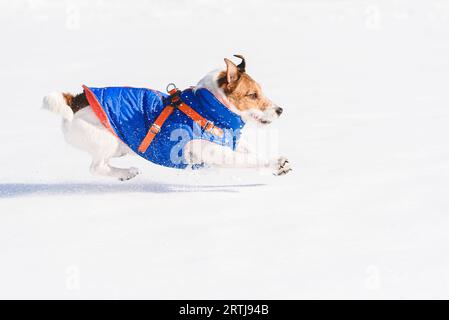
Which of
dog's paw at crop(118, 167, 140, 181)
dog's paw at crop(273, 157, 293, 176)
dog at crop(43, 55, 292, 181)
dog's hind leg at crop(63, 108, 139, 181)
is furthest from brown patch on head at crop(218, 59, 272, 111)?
dog's paw at crop(118, 167, 140, 181)

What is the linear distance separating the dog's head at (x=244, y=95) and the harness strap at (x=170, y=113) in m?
0.21

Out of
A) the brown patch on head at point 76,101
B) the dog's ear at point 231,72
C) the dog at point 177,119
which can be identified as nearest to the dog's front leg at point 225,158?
the dog at point 177,119

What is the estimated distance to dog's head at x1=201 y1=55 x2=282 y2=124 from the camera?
503 centimetres

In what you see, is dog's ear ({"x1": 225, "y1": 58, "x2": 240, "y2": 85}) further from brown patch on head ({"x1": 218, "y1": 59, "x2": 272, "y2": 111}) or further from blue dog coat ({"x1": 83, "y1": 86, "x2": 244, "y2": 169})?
blue dog coat ({"x1": 83, "y1": 86, "x2": 244, "y2": 169})

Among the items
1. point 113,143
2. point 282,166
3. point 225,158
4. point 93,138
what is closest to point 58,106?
point 93,138

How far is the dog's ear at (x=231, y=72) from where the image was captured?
4.93m

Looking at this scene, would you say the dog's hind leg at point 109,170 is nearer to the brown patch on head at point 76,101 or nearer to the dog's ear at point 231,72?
the brown patch on head at point 76,101

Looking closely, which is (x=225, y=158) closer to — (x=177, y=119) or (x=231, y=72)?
(x=177, y=119)

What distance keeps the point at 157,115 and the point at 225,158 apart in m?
0.55

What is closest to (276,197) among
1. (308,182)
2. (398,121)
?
(308,182)

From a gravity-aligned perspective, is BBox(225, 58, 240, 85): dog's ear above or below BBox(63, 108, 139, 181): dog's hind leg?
above

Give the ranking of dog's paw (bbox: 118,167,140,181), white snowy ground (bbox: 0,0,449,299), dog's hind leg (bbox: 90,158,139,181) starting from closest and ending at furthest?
white snowy ground (bbox: 0,0,449,299) < dog's hind leg (bbox: 90,158,139,181) < dog's paw (bbox: 118,167,140,181)

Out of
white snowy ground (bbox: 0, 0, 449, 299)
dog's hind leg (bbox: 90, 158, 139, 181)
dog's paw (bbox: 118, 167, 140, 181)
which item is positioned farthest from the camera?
dog's paw (bbox: 118, 167, 140, 181)

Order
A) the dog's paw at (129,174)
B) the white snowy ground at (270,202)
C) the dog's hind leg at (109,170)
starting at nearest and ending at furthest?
the white snowy ground at (270,202) → the dog's hind leg at (109,170) → the dog's paw at (129,174)
